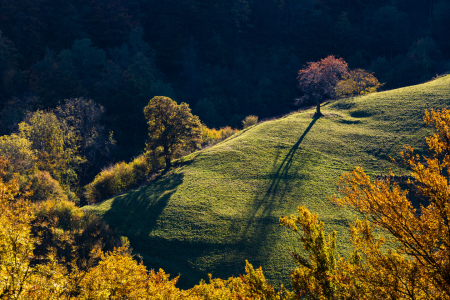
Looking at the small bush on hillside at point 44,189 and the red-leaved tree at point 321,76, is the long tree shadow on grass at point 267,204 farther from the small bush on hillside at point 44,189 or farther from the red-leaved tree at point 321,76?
the small bush on hillside at point 44,189

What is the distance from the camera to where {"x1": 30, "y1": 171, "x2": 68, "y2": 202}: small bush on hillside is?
28.5 m

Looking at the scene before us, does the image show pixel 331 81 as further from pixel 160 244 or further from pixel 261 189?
pixel 160 244

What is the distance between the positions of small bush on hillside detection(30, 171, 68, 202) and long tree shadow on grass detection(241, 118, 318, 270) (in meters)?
19.8

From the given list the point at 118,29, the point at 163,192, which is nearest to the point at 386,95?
the point at 163,192

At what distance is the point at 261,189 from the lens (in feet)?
93.9

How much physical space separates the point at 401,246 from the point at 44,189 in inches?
1277

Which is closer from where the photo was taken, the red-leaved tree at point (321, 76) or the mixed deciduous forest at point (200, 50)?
the red-leaved tree at point (321, 76)

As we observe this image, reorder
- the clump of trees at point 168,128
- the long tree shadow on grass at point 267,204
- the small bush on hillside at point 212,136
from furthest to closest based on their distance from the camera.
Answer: the small bush on hillside at point 212,136, the clump of trees at point 168,128, the long tree shadow on grass at point 267,204

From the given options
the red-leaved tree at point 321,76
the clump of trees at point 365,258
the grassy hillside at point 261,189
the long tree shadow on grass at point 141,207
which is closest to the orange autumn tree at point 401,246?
the clump of trees at point 365,258

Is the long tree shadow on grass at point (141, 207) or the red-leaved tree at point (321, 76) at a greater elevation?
the red-leaved tree at point (321, 76)

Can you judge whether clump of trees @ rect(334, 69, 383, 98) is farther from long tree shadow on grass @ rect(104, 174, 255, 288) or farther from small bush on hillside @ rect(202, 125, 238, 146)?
long tree shadow on grass @ rect(104, 174, 255, 288)

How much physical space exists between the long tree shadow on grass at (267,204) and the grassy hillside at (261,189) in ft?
0.29

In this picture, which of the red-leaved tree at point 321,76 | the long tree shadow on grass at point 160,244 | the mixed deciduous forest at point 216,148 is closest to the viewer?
the mixed deciduous forest at point 216,148

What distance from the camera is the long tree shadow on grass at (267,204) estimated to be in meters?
22.5
